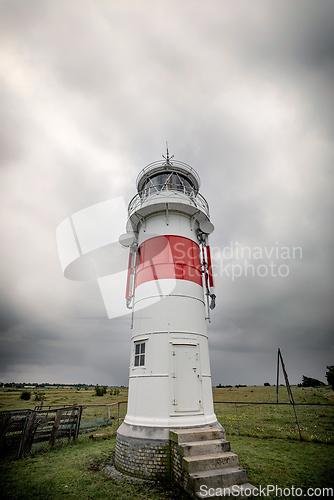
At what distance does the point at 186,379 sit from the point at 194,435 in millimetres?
1673

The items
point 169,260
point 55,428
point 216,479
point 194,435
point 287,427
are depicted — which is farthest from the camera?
point 287,427

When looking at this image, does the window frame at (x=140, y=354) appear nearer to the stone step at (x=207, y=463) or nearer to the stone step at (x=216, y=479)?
the stone step at (x=207, y=463)

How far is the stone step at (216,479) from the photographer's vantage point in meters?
6.05

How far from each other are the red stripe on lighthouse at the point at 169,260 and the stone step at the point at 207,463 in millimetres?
5950

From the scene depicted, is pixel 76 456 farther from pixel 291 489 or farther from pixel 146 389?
pixel 291 489

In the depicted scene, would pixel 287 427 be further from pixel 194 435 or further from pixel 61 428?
pixel 61 428

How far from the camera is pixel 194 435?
7.66 meters

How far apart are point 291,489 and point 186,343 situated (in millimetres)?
4759

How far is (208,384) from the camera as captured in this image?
9.49 meters

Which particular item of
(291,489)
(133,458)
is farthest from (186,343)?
(291,489)

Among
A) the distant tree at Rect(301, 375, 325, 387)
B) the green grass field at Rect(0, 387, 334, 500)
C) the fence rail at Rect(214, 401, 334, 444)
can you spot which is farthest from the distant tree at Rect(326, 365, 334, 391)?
the distant tree at Rect(301, 375, 325, 387)

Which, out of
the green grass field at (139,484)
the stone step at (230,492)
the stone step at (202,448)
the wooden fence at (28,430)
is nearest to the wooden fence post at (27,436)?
the wooden fence at (28,430)

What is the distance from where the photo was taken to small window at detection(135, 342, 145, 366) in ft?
30.5

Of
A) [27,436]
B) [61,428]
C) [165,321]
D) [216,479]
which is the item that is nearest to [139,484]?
[216,479]
